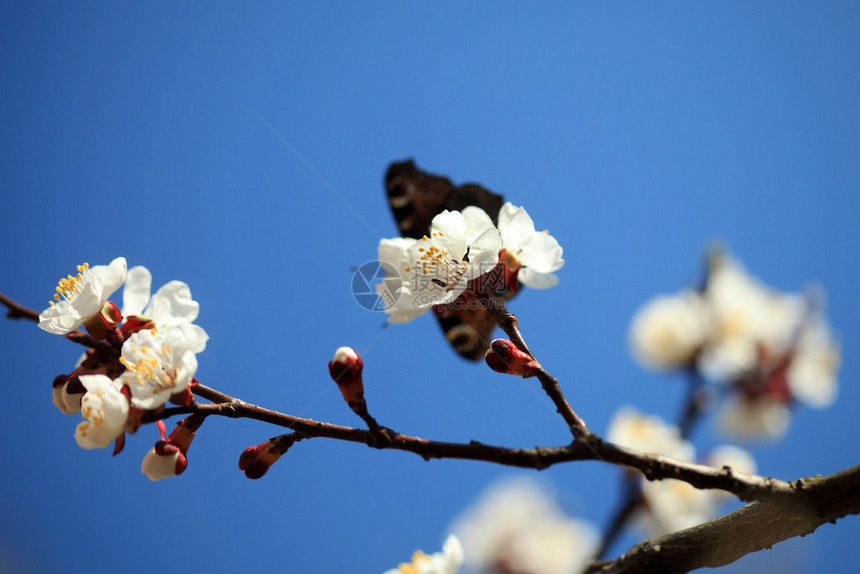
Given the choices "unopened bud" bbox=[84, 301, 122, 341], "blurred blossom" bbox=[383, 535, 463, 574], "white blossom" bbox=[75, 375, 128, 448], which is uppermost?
"unopened bud" bbox=[84, 301, 122, 341]

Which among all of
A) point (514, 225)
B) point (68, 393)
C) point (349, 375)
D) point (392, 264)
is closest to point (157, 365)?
point (68, 393)

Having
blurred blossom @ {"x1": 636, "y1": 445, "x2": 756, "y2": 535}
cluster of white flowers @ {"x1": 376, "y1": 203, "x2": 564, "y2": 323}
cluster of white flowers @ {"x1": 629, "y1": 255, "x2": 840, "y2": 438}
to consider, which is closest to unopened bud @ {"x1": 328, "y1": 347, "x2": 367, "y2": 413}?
cluster of white flowers @ {"x1": 376, "y1": 203, "x2": 564, "y2": 323}

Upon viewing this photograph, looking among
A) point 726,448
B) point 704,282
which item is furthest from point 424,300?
point 726,448

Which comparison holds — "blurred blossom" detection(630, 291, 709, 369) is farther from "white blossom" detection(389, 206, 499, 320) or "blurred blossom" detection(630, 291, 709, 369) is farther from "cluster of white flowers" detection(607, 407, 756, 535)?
"white blossom" detection(389, 206, 499, 320)

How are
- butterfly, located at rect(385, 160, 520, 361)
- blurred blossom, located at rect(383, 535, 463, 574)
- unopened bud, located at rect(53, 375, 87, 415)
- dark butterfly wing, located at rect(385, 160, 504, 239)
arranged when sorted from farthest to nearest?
dark butterfly wing, located at rect(385, 160, 504, 239) < butterfly, located at rect(385, 160, 520, 361) < blurred blossom, located at rect(383, 535, 463, 574) < unopened bud, located at rect(53, 375, 87, 415)

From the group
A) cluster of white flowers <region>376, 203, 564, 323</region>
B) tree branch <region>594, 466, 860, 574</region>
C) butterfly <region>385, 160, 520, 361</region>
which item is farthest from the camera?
butterfly <region>385, 160, 520, 361</region>

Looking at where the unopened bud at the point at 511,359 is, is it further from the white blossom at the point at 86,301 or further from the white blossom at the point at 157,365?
the white blossom at the point at 86,301

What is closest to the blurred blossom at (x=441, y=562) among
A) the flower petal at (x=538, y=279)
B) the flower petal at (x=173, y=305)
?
the flower petal at (x=538, y=279)
